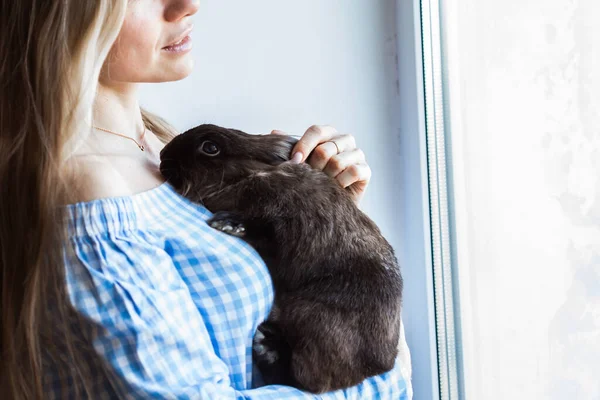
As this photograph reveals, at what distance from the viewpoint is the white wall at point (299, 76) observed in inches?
73.1

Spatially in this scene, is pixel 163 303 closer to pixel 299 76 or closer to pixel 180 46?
pixel 180 46

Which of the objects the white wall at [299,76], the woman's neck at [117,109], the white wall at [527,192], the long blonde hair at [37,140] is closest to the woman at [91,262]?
the long blonde hair at [37,140]

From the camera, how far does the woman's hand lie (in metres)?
1.37

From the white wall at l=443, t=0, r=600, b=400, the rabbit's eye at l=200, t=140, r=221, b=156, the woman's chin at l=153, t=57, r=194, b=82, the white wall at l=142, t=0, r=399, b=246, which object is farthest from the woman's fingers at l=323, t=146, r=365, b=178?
the white wall at l=142, t=0, r=399, b=246

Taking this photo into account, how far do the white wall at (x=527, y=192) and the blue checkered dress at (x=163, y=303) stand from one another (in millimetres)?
482

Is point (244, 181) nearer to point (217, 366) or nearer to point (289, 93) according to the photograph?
A: point (217, 366)

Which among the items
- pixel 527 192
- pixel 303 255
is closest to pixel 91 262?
pixel 303 255

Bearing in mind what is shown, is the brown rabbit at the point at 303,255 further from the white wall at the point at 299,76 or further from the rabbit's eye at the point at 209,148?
the white wall at the point at 299,76

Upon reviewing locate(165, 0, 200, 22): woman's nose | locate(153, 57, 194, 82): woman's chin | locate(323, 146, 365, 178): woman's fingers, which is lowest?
locate(323, 146, 365, 178): woman's fingers

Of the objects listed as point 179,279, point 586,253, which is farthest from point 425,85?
point 179,279

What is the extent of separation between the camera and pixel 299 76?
1.97 metres

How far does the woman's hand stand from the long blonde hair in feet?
1.45

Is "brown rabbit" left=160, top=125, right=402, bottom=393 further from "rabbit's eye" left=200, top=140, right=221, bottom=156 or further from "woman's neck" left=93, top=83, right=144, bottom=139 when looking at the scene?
"woman's neck" left=93, top=83, right=144, bottom=139

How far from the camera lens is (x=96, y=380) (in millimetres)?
1052
